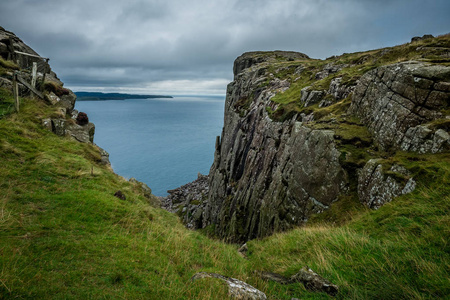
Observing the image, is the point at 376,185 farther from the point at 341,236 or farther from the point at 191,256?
the point at 191,256

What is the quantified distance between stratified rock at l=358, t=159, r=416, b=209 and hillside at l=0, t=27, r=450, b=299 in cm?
47

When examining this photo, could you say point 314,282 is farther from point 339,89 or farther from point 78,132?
point 78,132

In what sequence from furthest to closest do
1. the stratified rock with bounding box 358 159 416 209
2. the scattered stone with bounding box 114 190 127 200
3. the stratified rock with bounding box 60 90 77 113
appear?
the stratified rock with bounding box 60 90 77 113
the scattered stone with bounding box 114 190 127 200
the stratified rock with bounding box 358 159 416 209

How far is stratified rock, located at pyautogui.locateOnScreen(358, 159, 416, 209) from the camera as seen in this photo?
1048 cm

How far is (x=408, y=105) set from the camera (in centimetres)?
1362

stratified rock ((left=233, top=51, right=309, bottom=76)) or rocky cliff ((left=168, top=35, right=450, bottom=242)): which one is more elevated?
stratified rock ((left=233, top=51, right=309, bottom=76))

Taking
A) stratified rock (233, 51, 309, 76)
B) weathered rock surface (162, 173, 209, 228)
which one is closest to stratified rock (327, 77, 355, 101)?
weathered rock surface (162, 173, 209, 228)

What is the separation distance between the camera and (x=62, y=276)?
5.70 meters

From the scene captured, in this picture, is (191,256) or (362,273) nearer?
(362,273)

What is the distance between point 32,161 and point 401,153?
2274 centimetres

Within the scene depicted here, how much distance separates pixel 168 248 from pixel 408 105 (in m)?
17.1

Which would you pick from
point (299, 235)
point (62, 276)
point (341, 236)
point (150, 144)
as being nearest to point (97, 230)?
point (62, 276)

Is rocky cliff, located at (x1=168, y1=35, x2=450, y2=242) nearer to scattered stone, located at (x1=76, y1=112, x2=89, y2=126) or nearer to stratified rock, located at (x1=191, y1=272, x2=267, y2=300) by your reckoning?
stratified rock, located at (x1=191, y1=272, x2=267, y2=300)

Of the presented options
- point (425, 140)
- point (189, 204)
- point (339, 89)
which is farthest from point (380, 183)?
point (189, 204)
